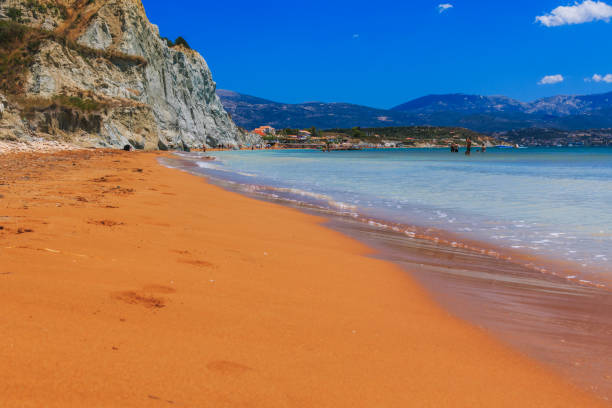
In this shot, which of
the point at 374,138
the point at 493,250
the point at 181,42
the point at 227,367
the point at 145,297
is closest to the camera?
the point at 227,367

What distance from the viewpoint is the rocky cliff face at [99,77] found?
36969 mm

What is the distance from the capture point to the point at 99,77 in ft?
151

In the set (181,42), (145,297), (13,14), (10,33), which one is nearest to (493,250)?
(145,297)

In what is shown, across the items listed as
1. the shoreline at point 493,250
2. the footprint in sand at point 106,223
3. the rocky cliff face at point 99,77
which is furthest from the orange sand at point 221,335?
the rocky cliff face at point 99,77

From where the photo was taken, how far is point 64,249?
3729 mm

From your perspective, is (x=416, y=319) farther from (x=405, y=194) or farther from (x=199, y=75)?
(x=199, y=75)

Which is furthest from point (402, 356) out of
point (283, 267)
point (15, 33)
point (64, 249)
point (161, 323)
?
point (15, 33)

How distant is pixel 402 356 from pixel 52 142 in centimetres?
3660

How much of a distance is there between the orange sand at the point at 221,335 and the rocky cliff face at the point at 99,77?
37.5 meters

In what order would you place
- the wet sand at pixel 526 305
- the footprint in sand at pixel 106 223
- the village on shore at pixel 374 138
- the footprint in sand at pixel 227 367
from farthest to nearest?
the village on shore at pixel 374 138
the footprint in sand at pixel 106 223
the wet sand at pixel 526 305
the footprint in sand at pixel 227 367

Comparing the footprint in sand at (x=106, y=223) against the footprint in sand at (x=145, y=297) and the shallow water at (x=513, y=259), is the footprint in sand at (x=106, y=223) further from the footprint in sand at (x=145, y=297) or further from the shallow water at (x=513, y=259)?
the shallow water at (x=513, y=259)

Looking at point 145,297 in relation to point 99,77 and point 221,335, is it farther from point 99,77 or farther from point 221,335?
point 99,77

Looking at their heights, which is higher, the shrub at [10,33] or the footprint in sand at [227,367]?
the shrub at [10,33]

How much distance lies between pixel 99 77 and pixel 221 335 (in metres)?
51.6
